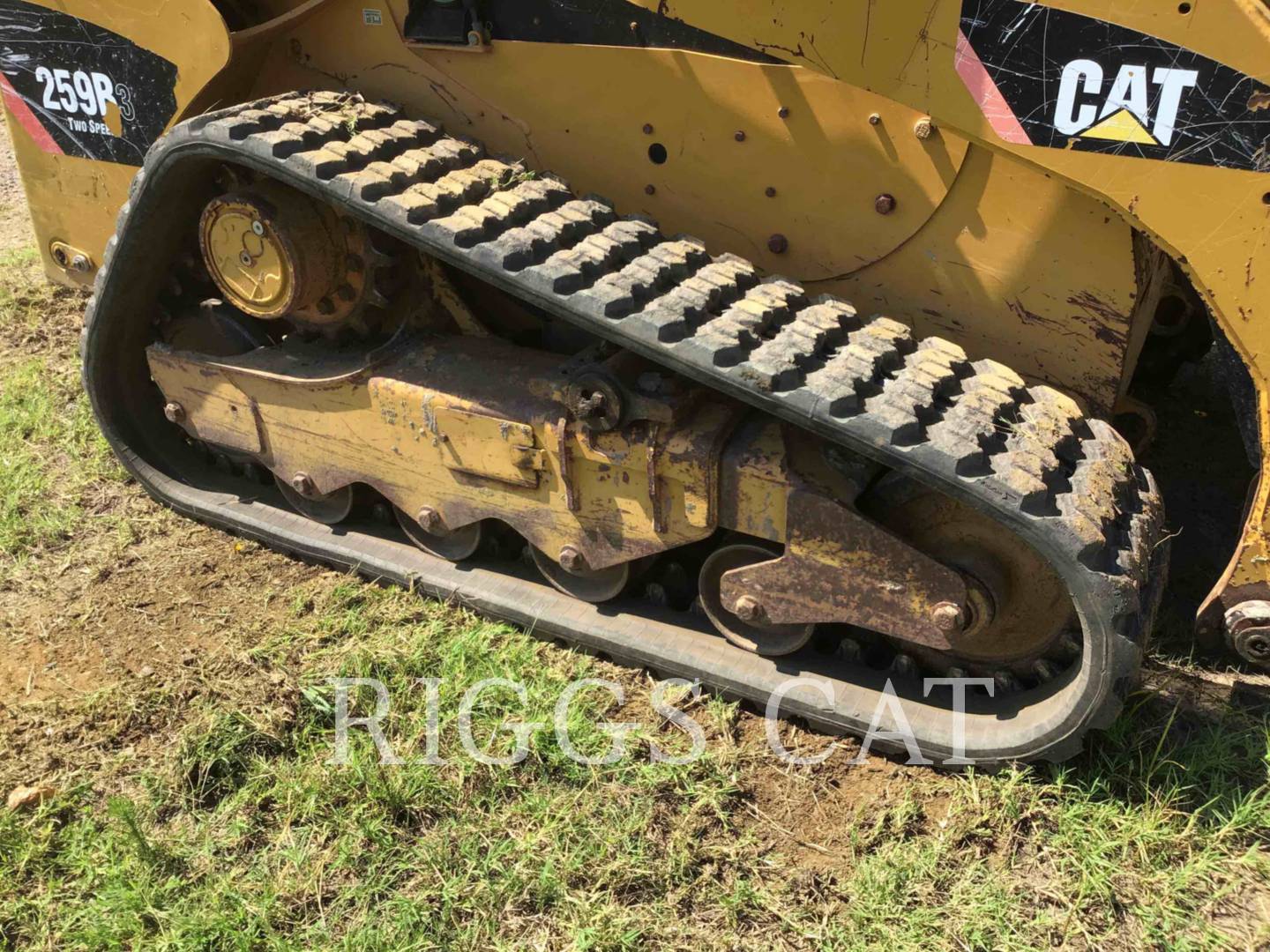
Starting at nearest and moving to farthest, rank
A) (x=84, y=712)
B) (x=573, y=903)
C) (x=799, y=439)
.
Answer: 1. (x=573, y=903)
2. (x=799, y=439)
3. (x=84, y=712)

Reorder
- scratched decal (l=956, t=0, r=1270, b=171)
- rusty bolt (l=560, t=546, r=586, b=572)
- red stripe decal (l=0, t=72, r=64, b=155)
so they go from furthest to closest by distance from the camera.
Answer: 1. red stripe decal (l=0, t=72, r=64, b=155)
2. rusty bolt (l=560, t=546, r=586, b=572)
3. scratched decal (l=956, t=0, r=1270, b=171)

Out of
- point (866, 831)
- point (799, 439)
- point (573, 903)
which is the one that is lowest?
point (573, 903)

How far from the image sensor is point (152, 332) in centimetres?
Result: 375

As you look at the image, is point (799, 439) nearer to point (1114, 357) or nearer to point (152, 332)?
point (1114, 357)

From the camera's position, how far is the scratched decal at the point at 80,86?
3.41 meters

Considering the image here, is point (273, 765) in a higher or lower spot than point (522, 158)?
lower

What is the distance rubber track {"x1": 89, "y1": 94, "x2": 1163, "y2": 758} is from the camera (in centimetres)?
236

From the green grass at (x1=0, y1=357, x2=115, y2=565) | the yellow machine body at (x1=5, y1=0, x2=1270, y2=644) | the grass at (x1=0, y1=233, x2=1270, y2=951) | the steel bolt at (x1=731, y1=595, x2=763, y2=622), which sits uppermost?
the yellow machine body at (x1=5, y1=0, x2=1270, y2=644)

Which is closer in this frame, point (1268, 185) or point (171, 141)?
point (1268, 185)

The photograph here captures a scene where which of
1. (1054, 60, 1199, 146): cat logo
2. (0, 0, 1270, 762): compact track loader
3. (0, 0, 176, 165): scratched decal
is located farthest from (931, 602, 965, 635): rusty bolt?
(0, 0, 176, 165): scratched decal

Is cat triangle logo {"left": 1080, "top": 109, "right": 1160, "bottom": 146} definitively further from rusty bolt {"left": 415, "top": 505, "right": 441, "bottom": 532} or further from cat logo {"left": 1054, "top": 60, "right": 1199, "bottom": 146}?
rusty bolt {"left": 415, "top": 505, "right": 441, "bottom": 532}

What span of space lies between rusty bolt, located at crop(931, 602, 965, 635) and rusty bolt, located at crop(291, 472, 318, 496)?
1.91 metres

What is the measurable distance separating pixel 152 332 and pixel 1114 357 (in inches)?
115

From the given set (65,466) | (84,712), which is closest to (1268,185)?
(84,712)
